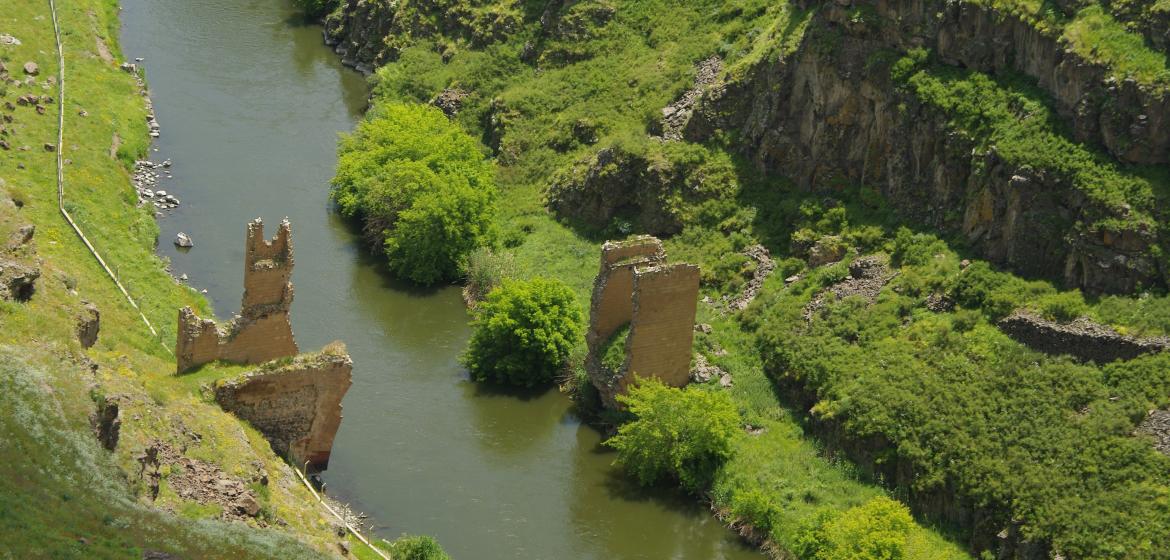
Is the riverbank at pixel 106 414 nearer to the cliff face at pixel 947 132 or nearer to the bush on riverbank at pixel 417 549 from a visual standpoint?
the bush on riverbank at pixel 417 549

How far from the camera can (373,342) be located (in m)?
69.7

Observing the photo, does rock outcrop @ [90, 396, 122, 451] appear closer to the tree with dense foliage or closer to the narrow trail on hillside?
the narrow trail on hillside

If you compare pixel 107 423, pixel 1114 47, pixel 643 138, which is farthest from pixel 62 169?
pixel 1114 47

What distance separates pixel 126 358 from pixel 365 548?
33.8 feet

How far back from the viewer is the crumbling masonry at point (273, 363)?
5519cm

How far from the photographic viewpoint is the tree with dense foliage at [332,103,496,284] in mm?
73375

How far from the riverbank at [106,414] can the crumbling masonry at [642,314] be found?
12.8 metres

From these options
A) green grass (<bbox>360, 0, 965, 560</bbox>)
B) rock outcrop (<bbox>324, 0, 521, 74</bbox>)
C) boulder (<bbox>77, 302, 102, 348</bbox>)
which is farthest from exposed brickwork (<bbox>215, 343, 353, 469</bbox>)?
rock outcrop (<bbox>324, 0, 521, 74</bbox>)

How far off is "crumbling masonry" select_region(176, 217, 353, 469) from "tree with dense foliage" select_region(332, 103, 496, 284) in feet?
50.4

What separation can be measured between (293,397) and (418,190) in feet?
68.4

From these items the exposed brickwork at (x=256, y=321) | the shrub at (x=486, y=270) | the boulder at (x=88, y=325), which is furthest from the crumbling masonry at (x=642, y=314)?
the boulder at (x=88, y=325)

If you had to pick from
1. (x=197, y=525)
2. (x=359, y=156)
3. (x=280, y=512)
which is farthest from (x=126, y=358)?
(x=359, y=156)

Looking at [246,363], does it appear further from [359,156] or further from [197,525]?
[359,156]

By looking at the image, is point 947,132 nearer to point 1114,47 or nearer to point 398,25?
point 1114,47
